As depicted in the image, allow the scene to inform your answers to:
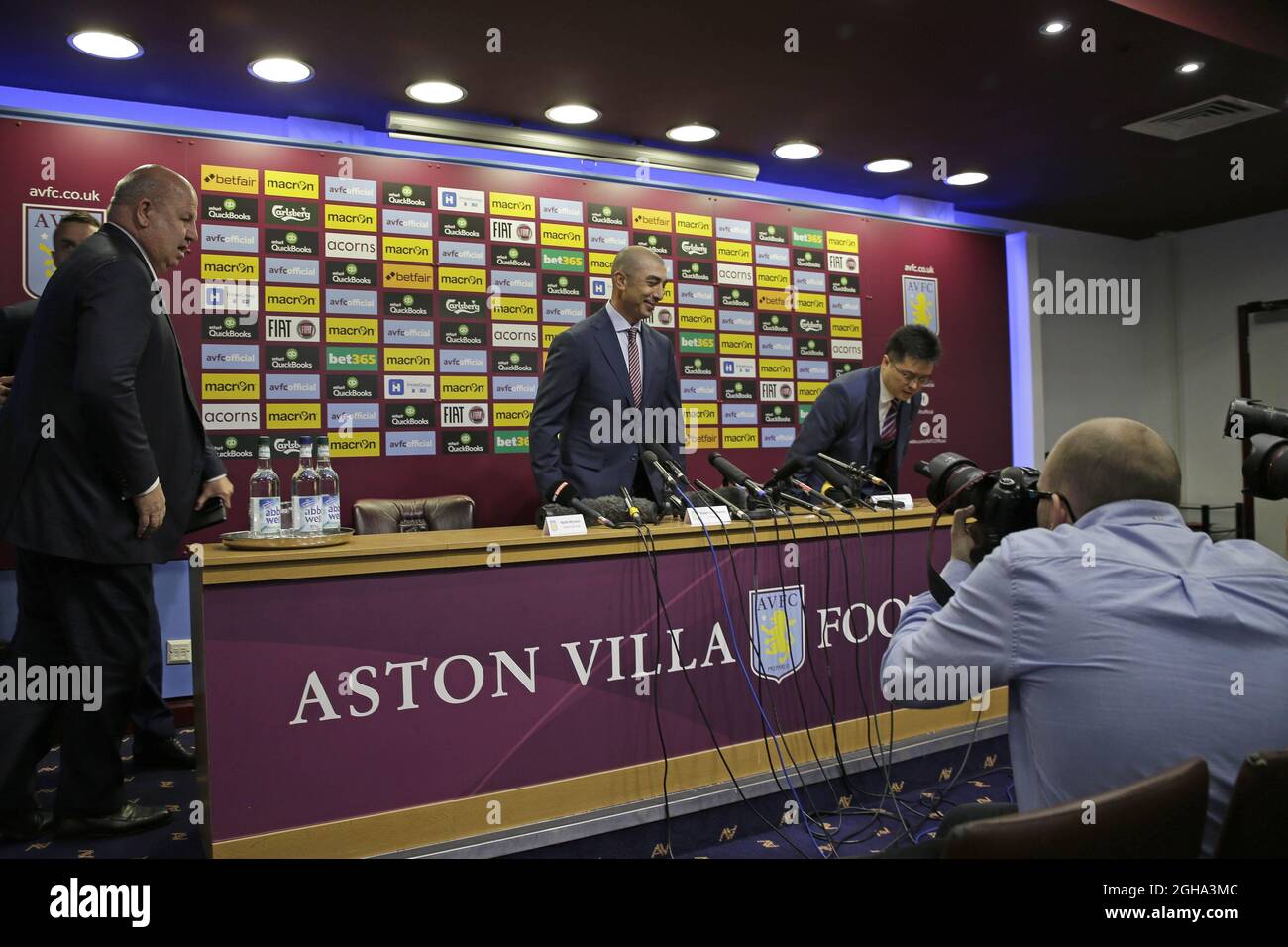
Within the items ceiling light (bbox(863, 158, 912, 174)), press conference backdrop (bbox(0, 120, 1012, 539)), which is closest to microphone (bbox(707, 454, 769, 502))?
press conference backdrop (bbox(0, 120, 1012, 539))

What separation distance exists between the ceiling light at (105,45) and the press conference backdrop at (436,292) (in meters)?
0.39

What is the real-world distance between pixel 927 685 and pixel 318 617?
136 cm

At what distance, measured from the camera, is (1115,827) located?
0.86 meters

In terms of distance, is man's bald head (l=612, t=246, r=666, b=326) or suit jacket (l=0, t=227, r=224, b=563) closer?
suit jacket (l=0, t=227, r=224, b=563)

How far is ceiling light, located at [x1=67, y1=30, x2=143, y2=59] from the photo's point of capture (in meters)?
3.28

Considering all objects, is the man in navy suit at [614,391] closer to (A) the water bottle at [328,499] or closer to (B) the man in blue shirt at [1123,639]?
(A) the water bottle at [328,499]

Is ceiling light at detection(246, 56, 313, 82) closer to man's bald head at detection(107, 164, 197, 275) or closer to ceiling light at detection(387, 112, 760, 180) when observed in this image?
ceiling light at detection(387, 112, 760, 180)

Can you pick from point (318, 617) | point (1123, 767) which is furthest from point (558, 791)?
point (1123, 767)

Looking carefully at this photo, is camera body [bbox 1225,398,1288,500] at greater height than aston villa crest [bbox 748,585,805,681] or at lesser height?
greater

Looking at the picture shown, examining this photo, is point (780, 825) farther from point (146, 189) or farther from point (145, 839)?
point (146, 189)

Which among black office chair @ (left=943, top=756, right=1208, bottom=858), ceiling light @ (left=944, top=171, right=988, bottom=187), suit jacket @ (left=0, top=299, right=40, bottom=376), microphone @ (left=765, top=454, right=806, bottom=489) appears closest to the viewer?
black office chair @ (left=943, top=756, right=1208, bottom=858)

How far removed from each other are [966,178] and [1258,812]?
5.11 meters

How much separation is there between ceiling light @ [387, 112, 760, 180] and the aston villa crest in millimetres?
2869

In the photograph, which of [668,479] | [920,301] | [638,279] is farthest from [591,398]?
[920,301]
